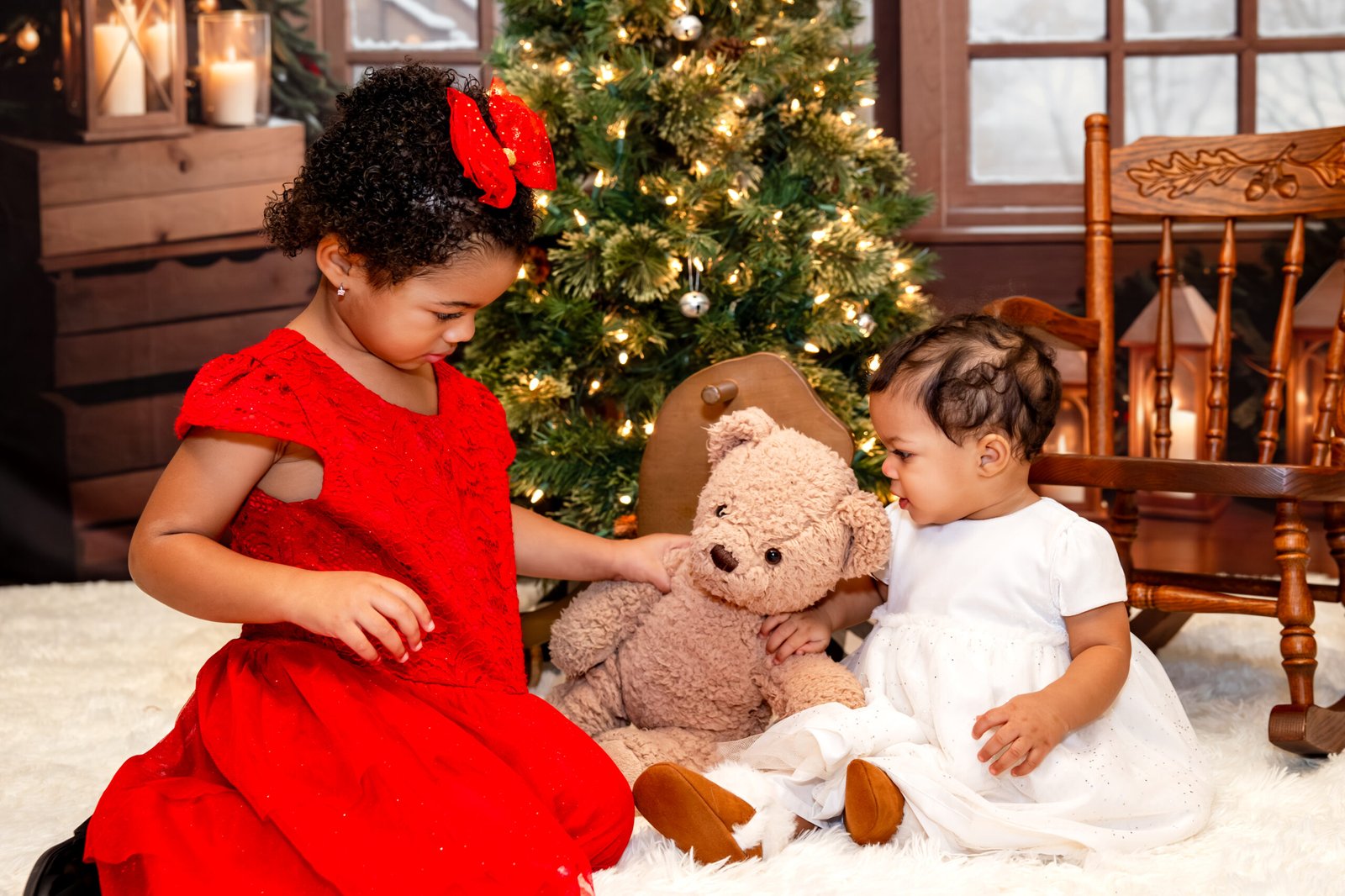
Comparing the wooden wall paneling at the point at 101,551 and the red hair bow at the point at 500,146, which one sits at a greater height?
the red hair bow at the point at 500,146

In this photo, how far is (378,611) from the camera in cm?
91

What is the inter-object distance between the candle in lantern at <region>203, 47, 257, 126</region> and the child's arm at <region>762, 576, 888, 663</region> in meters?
1.94

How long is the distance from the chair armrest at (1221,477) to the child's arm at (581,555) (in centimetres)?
53

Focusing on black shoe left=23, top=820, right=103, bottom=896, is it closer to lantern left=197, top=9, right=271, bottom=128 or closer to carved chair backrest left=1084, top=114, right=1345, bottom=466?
carved chair backrest left=1084, top=114, right=1345, bottom=466

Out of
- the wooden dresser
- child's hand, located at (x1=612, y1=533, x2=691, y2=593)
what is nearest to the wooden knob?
child's hand, located at (x1=612, y1=533, x2=691, y2=593)

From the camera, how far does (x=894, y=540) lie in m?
1.35

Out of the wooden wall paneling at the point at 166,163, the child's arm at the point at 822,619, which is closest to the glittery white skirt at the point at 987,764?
the child's arm at the point at 822,619

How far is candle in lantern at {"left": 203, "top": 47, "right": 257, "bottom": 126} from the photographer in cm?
262

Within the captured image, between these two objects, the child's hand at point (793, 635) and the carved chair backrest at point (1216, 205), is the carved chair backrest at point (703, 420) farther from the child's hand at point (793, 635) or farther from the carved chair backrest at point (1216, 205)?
the carved chair backrest at point (1216, 205)

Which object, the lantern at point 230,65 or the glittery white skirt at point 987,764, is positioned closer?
the glittery white skirt at point 987,764

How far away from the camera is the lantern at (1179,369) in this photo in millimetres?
2588

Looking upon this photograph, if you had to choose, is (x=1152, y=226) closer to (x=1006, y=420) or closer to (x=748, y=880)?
(x=1006, y=420)

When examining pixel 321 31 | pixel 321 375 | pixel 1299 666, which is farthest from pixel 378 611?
pixel 321 31

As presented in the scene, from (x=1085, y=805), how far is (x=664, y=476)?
62 centimetres
